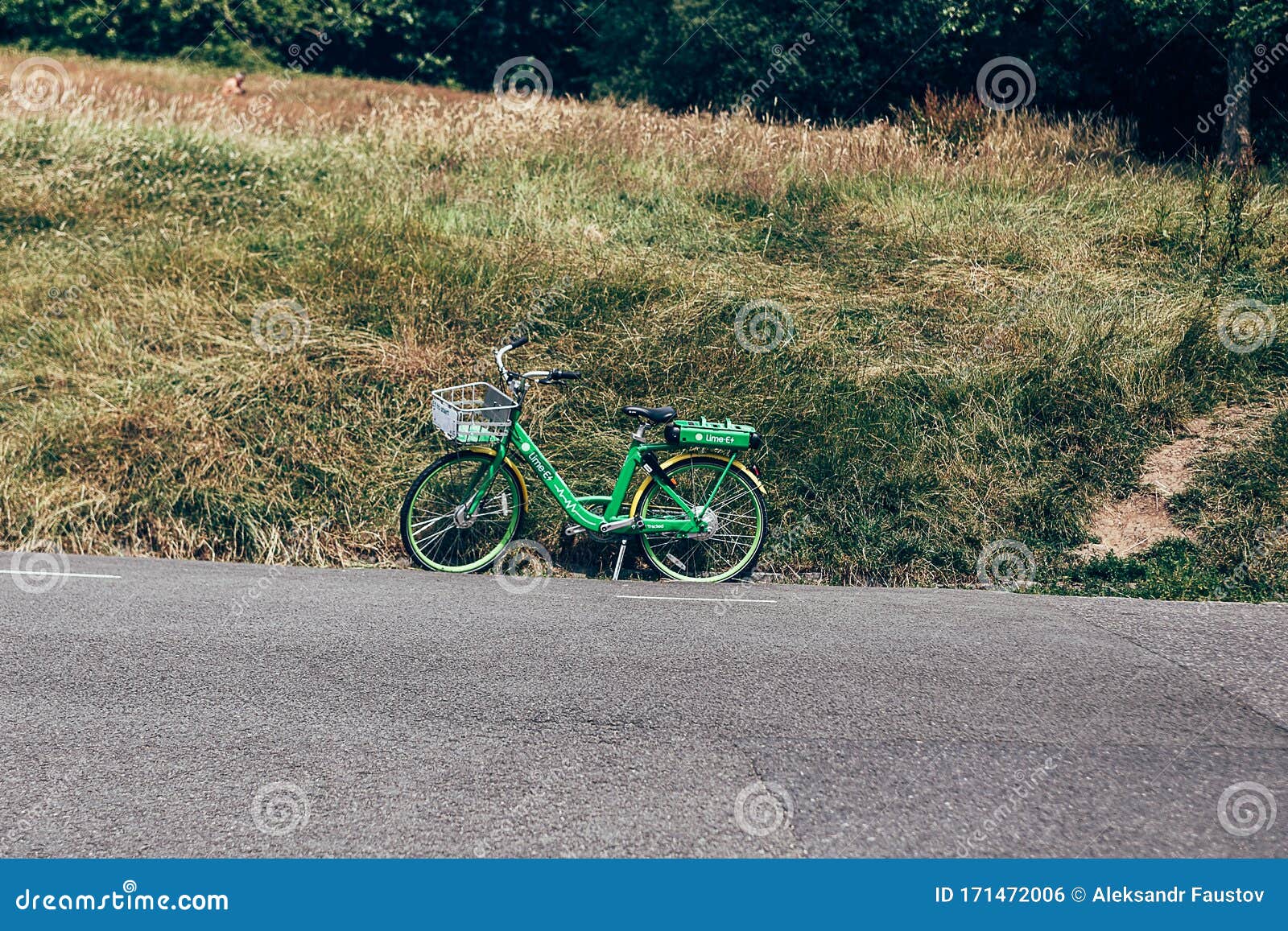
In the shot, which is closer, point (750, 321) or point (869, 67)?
point (750, 321)

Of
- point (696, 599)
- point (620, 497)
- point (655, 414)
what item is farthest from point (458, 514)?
point (696, 599)

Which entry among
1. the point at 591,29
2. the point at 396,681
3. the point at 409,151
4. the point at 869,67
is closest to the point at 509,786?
the point at 396,681

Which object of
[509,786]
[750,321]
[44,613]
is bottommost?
[44,613]

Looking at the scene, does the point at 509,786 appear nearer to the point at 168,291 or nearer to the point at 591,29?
the point at 168,291

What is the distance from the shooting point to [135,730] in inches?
170

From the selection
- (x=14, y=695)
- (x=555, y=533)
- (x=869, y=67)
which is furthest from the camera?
(x=869, y=67)

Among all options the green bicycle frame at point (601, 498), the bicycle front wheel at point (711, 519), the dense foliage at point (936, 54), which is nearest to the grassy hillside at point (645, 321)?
the bicycle front wheel at point (711, 519)

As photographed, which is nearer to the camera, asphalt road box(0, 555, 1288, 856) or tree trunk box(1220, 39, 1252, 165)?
asphalt road box(0, 555, 1288, 856)

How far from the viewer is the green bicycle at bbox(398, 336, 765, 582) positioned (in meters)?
7.27

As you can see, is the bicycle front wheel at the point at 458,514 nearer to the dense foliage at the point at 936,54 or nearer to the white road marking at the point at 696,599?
the white road marking at the point at 696,599

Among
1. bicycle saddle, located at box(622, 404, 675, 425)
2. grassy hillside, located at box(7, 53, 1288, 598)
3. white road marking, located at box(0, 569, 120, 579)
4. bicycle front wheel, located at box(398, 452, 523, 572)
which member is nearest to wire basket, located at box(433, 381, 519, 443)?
bicycle front wheel, located at box(398, 452, 523, 572)

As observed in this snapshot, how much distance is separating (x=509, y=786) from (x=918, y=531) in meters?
4.87

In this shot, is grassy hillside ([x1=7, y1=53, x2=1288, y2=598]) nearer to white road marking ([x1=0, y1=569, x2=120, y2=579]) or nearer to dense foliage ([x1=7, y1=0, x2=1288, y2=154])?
white road marking ([x1=0, y1=569, x2=120, y2=579])

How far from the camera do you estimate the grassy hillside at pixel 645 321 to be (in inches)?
319
